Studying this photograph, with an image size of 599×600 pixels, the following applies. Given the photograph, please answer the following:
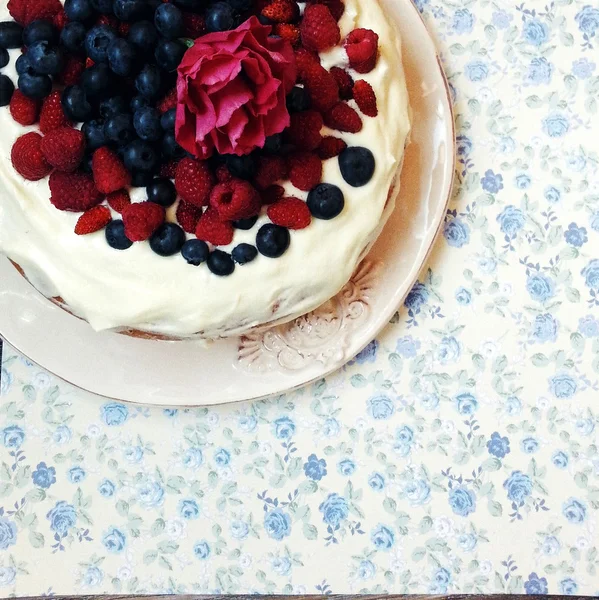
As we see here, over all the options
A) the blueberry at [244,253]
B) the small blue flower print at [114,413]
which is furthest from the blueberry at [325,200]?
the small blue flower print at [114,413]

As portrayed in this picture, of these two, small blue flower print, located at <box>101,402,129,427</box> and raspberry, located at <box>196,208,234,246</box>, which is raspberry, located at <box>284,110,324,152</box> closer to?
raspberry, located at <box>196,208,234,246</box>

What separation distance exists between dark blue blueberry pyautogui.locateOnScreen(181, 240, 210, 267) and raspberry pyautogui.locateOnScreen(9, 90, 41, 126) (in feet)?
1.01

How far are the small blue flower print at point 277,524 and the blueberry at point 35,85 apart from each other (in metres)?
0.93

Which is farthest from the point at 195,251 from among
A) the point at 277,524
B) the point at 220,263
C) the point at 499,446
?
the point at 499,446

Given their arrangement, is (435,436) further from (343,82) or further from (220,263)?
(343,82)

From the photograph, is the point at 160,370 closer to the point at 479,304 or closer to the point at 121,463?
the point at 121,463

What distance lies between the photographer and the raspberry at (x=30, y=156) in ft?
3.60

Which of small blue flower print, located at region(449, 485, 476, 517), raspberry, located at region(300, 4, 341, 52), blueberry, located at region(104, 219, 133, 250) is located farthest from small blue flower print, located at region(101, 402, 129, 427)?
raspberry, located at region(300, 4, 341, 52)

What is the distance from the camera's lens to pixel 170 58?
104 cm

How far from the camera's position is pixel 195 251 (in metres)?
1.13

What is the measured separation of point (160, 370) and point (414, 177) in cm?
62

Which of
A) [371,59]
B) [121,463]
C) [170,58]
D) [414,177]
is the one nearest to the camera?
[170,58]

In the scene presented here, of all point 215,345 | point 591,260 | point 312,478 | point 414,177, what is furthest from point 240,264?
point 591,260

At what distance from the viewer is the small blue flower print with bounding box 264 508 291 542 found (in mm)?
1512
